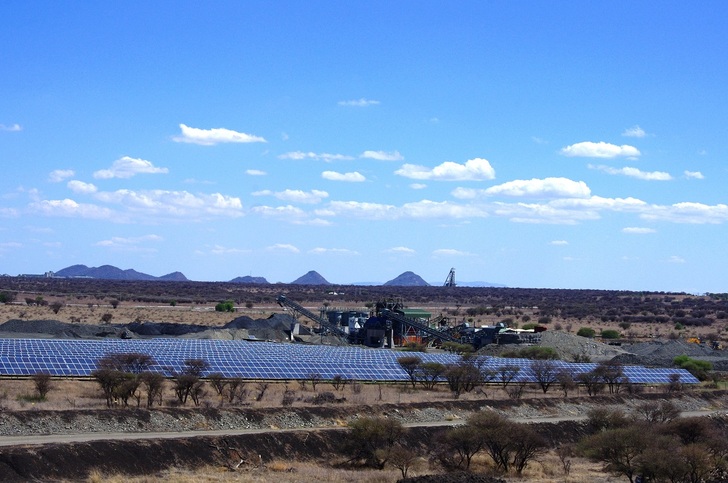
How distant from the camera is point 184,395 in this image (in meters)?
53.0

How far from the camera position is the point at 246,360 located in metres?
66.2

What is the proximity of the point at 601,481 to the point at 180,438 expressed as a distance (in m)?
17.4

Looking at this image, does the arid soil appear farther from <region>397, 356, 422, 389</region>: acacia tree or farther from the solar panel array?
the solar panel array

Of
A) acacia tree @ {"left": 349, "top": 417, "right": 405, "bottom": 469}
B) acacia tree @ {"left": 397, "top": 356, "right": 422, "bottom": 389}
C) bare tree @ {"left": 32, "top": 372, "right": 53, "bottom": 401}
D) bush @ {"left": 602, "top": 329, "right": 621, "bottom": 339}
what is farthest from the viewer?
bush @ {"left": 602, "top": 329, "right": 621, "bottom": 339}

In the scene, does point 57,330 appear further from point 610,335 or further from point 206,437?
point 610,335

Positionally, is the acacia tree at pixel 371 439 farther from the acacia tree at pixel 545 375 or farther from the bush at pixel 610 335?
the bush at pixel 610 335

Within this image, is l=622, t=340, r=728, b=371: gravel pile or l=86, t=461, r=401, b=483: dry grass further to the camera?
l=622, t=340, r=728, b=371: gravel pile

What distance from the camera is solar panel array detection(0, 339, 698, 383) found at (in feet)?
195

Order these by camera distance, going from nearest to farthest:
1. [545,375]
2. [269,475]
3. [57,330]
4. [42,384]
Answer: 1. [269,475]
2. [42,384]
3. [545,375]
4. [57,330]

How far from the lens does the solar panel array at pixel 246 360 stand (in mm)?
59438

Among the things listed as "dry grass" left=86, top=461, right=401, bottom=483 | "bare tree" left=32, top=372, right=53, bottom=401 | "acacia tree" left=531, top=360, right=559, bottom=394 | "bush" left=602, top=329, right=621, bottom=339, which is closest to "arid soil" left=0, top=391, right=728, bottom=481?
"dry grass" left=86, top=461, right=401, bottom=483

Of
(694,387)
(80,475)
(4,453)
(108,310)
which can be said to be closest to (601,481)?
(80,475)

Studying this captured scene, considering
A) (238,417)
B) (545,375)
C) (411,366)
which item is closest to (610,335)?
(545,375)

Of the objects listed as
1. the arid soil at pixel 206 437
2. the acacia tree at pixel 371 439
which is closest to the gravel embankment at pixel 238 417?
the arid soil at pixel 206 437
